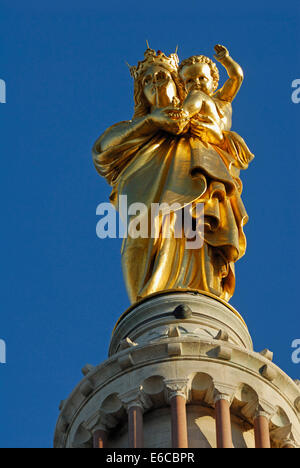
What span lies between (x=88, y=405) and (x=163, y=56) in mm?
10214

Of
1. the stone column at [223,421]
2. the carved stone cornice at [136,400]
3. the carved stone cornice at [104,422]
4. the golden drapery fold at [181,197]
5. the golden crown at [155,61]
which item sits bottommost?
the stone column at [223,421]

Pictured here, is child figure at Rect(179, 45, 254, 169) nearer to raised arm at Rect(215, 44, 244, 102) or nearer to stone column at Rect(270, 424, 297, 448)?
raised arm at Rect(215, 44, 244, 102)

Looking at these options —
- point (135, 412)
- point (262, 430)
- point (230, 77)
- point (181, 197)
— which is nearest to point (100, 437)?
point (135, 412)

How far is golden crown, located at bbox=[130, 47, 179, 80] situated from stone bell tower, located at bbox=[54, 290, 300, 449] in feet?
28.5

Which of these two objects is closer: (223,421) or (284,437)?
(223,421)

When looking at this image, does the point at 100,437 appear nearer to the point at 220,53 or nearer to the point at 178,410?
the point at 178,410

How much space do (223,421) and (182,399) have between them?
0.72m

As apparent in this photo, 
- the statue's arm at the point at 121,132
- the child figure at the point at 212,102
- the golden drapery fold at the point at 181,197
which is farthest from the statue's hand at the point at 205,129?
the statue's arm at the point at 121,132

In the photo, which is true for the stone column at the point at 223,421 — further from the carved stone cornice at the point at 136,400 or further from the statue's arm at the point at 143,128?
the statue's arm at the point at 143,128

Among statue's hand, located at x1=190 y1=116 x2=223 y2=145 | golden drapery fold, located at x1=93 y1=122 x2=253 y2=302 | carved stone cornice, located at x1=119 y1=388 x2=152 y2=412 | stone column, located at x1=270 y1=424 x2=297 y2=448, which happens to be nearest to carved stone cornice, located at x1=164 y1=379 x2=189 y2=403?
carved stone cornice, located at x1=119 y1=388 x2=152 y2=412

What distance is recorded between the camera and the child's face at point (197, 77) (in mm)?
30344

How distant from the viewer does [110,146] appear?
29422mm

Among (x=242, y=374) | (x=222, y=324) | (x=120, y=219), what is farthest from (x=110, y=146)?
(x=242, y=374)

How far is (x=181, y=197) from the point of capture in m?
27.3
